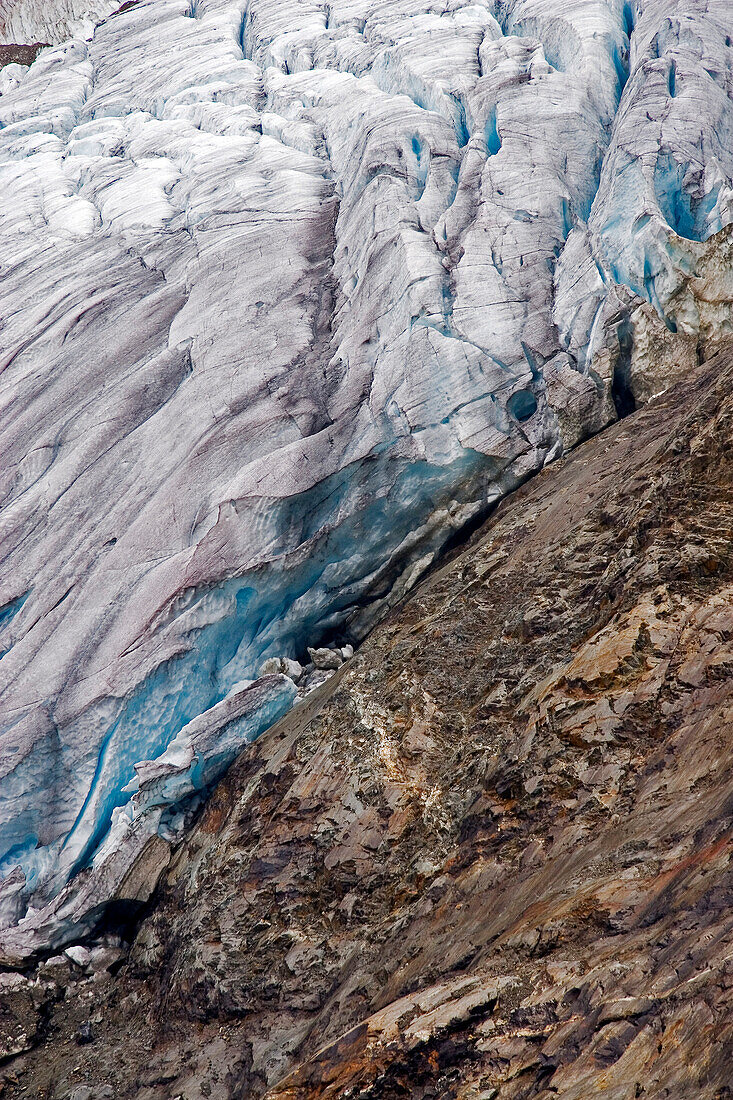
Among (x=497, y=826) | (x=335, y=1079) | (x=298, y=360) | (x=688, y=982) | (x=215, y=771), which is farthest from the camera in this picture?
(x=298, y=360)

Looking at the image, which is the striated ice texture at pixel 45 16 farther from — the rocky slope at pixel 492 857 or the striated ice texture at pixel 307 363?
the rocky slope at pixel 492 857

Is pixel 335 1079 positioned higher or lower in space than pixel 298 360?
lower

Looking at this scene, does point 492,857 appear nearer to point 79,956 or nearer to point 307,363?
point 79,956

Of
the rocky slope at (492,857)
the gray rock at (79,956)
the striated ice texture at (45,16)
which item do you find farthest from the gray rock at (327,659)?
the striated ice texture at (45,16)

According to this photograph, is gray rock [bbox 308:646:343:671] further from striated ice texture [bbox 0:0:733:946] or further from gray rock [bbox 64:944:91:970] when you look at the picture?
gray rock [bbox 64:944:91:970]

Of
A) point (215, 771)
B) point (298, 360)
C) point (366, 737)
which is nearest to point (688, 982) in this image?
point (366, 737)

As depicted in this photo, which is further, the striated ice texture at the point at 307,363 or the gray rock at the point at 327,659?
the gray rock at the point at 327,659

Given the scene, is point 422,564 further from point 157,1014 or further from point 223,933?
point 157,1014
